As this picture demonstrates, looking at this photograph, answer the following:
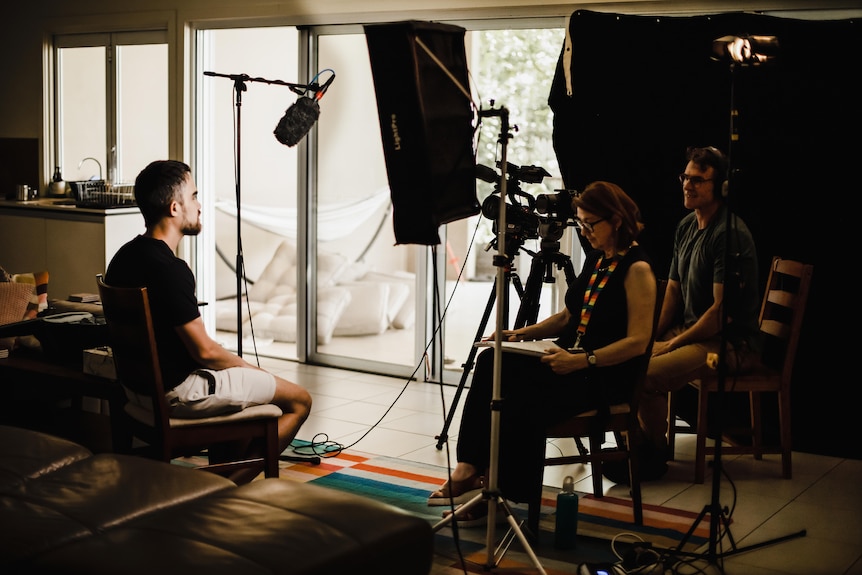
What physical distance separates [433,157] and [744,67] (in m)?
1.12

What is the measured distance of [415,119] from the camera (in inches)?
101

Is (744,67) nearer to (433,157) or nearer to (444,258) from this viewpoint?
(433,157)

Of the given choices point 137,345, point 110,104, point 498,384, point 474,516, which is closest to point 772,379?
point 474,516

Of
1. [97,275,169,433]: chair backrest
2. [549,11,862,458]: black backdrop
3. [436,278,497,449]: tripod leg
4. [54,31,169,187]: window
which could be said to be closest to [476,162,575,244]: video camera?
[436,278,497,449]: tripod leg

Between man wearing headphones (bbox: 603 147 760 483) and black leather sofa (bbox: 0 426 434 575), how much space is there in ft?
6.03

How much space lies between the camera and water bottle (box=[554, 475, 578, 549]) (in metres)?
3.22

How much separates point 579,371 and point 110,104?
4.72m

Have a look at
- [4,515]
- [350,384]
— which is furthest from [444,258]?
[4,515]

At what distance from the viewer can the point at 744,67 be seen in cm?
308

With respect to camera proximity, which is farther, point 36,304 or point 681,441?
point 681,441

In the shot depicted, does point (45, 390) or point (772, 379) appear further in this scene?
point (772, 379)

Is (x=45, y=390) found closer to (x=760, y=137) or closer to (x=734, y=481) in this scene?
(x=734, y=481)

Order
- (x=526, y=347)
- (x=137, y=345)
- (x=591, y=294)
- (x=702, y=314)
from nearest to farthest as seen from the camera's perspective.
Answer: (x=137, y=345) → (x=526, y=347) → (x=591, y=294) → (x=702, y=314)

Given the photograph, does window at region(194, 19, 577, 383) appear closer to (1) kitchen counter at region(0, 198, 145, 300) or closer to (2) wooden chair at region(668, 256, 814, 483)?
(1) kitchen counter at region(0, 198, 145, 300)
